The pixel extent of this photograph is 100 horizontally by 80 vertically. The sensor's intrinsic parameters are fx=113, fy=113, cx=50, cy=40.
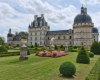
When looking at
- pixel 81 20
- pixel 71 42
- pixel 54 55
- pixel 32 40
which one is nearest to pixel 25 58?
pixel 54 55

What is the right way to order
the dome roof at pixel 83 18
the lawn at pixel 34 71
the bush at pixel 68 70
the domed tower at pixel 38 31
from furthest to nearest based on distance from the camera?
the domed tower at pixel 38 31 < the dome roof at pixel 83 18 < the bush at pixel 68 70 < the lawn at pixel 34 71

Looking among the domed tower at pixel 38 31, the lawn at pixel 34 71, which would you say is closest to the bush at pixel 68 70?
the lawn at pixel 34 71

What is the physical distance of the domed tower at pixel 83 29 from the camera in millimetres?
52938

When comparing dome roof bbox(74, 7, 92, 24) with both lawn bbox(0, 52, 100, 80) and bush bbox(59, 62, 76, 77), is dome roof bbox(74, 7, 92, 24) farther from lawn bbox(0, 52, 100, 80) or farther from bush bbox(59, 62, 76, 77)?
bush bbox(59, 62, 76, 77)

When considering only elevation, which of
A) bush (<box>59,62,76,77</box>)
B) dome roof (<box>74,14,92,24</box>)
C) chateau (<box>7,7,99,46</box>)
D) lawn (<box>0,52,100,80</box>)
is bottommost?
lawn (<box>0,52,100,80</box>)

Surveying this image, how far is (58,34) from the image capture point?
65.2 meters

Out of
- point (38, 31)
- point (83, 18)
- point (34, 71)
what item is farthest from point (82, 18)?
point (34, 71)

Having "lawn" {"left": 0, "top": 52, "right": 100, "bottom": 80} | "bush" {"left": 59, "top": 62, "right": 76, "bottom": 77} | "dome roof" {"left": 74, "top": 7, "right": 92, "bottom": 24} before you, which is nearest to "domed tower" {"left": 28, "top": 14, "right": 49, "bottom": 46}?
"dome roof" {"left": 74, "top": 7, "right": 92, "bottom": 24}

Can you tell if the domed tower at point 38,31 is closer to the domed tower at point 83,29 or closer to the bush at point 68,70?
the domed tower at point 83,29

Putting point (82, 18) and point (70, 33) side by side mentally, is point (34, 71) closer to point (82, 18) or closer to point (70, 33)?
point (82, 18)

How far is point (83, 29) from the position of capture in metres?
Answer: 53.8

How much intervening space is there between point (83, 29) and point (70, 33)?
9272 mm

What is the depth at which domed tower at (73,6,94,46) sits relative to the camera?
174ft

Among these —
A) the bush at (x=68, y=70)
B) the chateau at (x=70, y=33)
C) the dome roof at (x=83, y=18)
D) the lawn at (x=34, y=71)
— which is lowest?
the lawn at (x=34, y=71)
